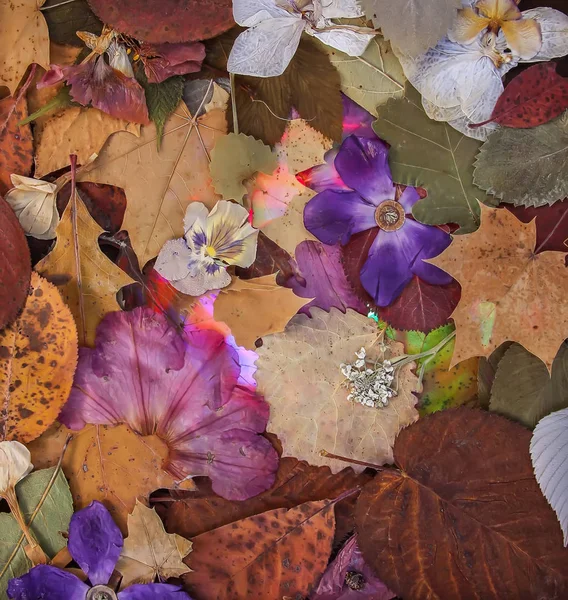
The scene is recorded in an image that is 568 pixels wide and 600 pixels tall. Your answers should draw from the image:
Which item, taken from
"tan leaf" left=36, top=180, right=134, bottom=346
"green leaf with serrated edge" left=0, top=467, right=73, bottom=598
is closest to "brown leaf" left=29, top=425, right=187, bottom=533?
"green leaf with serrated edge" left=0, top=467, right=73, bottom=598

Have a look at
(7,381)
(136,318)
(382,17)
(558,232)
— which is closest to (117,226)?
(136,318)

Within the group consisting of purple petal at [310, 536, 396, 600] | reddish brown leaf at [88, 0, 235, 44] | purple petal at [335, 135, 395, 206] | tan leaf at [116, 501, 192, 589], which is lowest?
purple petal at [310, 536, 396, 600]

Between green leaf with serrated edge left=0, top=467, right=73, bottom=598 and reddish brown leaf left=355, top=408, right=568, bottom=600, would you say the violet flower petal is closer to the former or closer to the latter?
reddish brown leaf left=355, top=408, right=568, bottom=600

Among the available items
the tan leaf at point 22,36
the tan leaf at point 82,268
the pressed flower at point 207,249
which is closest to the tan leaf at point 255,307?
the pressed flower at point 207,249

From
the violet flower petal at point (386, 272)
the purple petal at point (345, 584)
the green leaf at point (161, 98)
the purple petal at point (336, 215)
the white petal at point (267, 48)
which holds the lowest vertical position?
the purple petal at point (345, 584)

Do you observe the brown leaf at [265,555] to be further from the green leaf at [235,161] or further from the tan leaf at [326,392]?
the green leaf at [235,161]

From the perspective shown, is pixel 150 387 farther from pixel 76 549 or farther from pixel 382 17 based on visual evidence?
pixel 382 17
